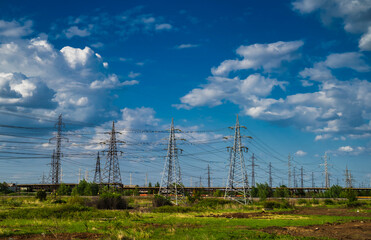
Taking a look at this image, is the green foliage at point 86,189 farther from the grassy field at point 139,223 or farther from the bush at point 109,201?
the bush at point 109,201

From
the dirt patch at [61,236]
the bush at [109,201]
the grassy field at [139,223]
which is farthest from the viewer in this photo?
the bush at [109,201]

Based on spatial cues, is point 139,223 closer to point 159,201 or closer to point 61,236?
point 61,236

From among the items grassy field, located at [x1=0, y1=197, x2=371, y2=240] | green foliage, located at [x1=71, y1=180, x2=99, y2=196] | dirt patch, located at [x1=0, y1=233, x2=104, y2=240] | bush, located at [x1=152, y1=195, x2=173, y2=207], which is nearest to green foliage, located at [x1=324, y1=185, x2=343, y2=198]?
grassy field, located at [x1=0, y1=197, x2=371, y2=240]

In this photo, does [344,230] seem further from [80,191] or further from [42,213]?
[80,191]

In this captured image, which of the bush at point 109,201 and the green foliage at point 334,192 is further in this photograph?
the green foliage at point 334,192

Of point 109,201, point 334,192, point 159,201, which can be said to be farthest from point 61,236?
point 334,192

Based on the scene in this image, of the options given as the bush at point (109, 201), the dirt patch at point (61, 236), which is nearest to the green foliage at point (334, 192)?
the bush at point (109, 201)

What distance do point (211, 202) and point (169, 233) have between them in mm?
35602

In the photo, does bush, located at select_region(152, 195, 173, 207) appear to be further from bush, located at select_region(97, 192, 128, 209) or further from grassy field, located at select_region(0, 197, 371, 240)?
bush, located at select_region(97, 192, 128, 209)

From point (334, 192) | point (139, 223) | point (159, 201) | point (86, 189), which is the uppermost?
point (139, 223)

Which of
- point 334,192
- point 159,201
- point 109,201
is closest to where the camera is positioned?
point 109,201

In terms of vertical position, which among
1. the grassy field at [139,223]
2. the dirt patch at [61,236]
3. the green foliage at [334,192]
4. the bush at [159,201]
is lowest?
the green foliage at [334,192]

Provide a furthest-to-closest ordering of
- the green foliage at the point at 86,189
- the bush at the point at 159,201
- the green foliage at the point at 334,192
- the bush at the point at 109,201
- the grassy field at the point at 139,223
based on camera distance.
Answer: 1. the green foliage at the point at 334,192
2. the green foliage at the point at 86,189
3. the bush at the point at 159,201
4. the bush at the point at 109,201
5. the grassy field at the point at 139,223

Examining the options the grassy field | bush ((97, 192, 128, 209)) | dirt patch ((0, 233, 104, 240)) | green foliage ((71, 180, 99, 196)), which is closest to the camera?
dirt patch ((0, 233, 104, 240))
